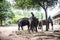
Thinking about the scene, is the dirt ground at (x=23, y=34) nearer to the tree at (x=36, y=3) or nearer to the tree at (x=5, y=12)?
the tree at (x=5, y=12)

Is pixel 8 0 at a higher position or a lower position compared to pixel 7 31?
higher

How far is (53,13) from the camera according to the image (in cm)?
178

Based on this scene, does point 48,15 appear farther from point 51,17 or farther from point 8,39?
point 8,39

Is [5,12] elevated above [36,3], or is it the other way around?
[36,3]

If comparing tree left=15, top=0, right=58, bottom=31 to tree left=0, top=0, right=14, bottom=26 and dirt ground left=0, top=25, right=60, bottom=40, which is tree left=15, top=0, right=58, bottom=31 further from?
dirt ground left=0, top=25, right=60, bottom=40

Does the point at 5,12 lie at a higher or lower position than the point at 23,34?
higher

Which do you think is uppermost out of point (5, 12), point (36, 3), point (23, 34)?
point (36, 3)

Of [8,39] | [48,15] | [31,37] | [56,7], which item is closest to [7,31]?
[8,39]

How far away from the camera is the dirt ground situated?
1748mm

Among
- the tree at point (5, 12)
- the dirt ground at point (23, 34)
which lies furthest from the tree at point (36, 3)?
the dirt ground at point (23, 34)

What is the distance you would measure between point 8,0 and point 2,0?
10 centimetres

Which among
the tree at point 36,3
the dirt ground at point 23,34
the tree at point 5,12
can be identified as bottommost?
the dirt ground at point 23,34

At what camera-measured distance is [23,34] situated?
176cm

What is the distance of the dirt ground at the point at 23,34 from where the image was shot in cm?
175
